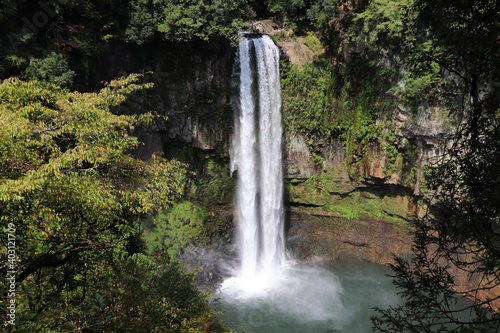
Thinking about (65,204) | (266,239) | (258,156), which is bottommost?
(266,239)

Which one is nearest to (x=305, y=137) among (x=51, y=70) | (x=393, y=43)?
(x=393, y=43)

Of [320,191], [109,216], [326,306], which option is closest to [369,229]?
[320,191]

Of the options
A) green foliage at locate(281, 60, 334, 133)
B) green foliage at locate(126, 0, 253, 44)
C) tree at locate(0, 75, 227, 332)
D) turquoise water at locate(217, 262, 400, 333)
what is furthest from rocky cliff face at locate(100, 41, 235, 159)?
tree at locate(0, 75, 227, 332)

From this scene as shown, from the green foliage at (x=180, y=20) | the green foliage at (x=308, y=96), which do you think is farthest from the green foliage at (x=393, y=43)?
the green foliage at (x=180, y=20)

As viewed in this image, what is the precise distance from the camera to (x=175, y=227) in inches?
739

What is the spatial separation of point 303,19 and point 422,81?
26.2ft

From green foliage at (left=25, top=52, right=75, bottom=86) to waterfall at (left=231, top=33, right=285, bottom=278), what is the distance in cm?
861

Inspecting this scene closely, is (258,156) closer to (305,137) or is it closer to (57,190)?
(305,137)

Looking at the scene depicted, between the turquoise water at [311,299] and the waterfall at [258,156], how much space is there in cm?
171

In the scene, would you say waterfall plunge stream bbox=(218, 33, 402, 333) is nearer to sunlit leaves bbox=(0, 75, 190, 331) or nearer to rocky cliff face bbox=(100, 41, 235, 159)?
rocky cliff face bbox=(100, 41, 235, 159)

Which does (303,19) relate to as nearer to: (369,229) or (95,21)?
(95,21)

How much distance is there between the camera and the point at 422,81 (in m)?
15.8

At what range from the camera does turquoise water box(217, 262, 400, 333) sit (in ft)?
47.3

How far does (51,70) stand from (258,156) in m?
10.6
